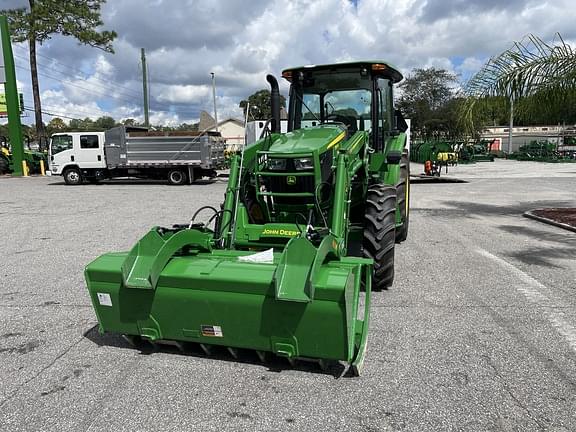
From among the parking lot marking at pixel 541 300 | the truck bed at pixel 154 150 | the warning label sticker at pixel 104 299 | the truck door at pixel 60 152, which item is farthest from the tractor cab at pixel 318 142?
the truck door at pixel 60 152

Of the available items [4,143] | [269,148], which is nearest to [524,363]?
[269,148]

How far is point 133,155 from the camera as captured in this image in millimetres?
21562

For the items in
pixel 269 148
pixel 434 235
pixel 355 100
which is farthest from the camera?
pixel 434 235

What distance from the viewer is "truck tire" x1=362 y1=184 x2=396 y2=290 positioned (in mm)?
5156

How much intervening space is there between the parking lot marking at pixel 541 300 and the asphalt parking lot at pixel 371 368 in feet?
0.06

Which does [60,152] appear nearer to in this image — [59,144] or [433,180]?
[59,144]

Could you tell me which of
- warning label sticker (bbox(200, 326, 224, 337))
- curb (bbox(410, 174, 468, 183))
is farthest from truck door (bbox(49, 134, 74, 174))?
warning label sticker (bbox(200, 326, 224, 337))

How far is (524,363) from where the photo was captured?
12.3ft

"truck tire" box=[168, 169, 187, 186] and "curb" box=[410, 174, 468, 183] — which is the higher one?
"truck tire" box=[168, 169, 187, 186]

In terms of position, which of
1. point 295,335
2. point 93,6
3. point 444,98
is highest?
point 93,6

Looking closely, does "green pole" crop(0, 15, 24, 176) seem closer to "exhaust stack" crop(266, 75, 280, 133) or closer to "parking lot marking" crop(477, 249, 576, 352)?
"exhaust stack" crop(266, 75, 280, 133)

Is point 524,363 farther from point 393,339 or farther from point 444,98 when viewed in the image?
point 444,98

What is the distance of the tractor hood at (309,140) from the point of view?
5055 millimetres

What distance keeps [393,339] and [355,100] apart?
139 inches
